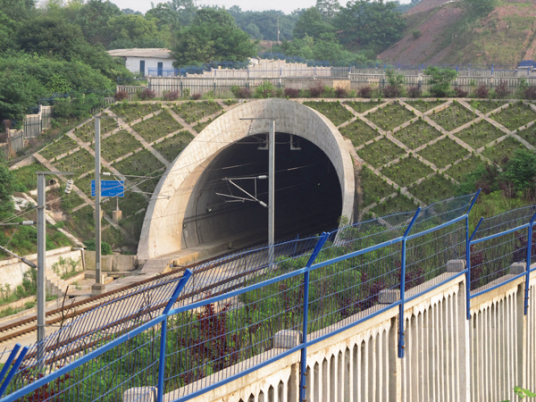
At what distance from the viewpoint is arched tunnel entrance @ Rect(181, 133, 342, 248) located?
35.0 meters

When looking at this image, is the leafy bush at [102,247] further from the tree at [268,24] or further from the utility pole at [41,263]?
the tree at [268,24]

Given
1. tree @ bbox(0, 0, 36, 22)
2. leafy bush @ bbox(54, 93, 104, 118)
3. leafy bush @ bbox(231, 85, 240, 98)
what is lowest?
leafy bush @ bbox(54, 93, 104, 118)

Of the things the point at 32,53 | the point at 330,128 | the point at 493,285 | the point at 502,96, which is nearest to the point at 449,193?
the point at 330,128

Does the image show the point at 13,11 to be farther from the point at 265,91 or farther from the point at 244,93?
the point at 265,91

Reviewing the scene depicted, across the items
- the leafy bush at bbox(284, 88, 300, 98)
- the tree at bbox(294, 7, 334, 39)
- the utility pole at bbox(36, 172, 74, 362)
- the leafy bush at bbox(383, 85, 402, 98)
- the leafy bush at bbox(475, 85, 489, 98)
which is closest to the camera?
the utility pole at bbox(36, 172, 74, 362)

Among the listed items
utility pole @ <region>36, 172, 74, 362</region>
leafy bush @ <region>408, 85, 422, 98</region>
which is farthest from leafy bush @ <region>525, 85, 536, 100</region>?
utility pole @ <region>36, 172, 74, 362</region>

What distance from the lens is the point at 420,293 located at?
8.48 m

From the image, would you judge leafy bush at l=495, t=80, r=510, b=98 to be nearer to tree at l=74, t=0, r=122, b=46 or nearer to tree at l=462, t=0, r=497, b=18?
tree at l=462, t=0, r=497, b=18

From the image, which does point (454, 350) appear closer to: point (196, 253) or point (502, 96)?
point (196, 253)

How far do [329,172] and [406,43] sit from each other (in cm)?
7231

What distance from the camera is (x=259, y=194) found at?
40625 millimetres

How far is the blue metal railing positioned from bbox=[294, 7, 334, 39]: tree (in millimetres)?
108736

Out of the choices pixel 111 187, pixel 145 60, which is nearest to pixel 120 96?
pixel 111 187

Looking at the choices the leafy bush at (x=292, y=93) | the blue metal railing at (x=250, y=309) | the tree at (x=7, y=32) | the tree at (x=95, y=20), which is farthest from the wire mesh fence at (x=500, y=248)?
the tree at (x=95, y=20)
